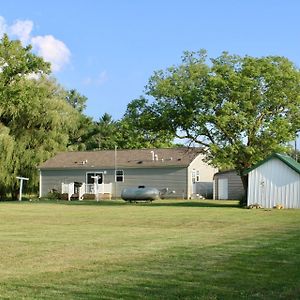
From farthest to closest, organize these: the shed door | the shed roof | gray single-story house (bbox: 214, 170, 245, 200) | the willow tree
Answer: the shed door, gray single-story house (bbox: 214, 170, 245, 200), the willow tree, the shed roof

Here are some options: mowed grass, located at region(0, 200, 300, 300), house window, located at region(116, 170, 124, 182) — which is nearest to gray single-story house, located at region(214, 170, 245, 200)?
house window, located at region(116, 170, 124, 182)

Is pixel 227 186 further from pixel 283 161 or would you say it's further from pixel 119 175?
pixel 283 161

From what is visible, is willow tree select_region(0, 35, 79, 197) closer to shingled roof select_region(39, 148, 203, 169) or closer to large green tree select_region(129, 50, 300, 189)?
shingled roof select_region(39, 148, 203, 169)

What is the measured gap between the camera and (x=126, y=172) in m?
47.9

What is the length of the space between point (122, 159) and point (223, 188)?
9.21 meters

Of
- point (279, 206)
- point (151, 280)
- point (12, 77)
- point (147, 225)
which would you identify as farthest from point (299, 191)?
point (151, 280)

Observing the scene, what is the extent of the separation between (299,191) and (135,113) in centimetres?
1147

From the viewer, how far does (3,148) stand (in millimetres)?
45312

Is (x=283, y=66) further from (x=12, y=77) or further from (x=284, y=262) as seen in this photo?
(x=284, y=262)

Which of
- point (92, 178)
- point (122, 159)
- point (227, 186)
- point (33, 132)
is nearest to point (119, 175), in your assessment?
point (122, 159)

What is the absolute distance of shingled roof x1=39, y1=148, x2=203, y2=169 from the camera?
153ft

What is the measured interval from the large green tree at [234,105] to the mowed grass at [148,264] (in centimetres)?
1671

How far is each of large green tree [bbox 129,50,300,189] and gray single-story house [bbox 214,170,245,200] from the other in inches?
487

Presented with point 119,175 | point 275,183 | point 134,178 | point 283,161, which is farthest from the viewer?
point 119,175
